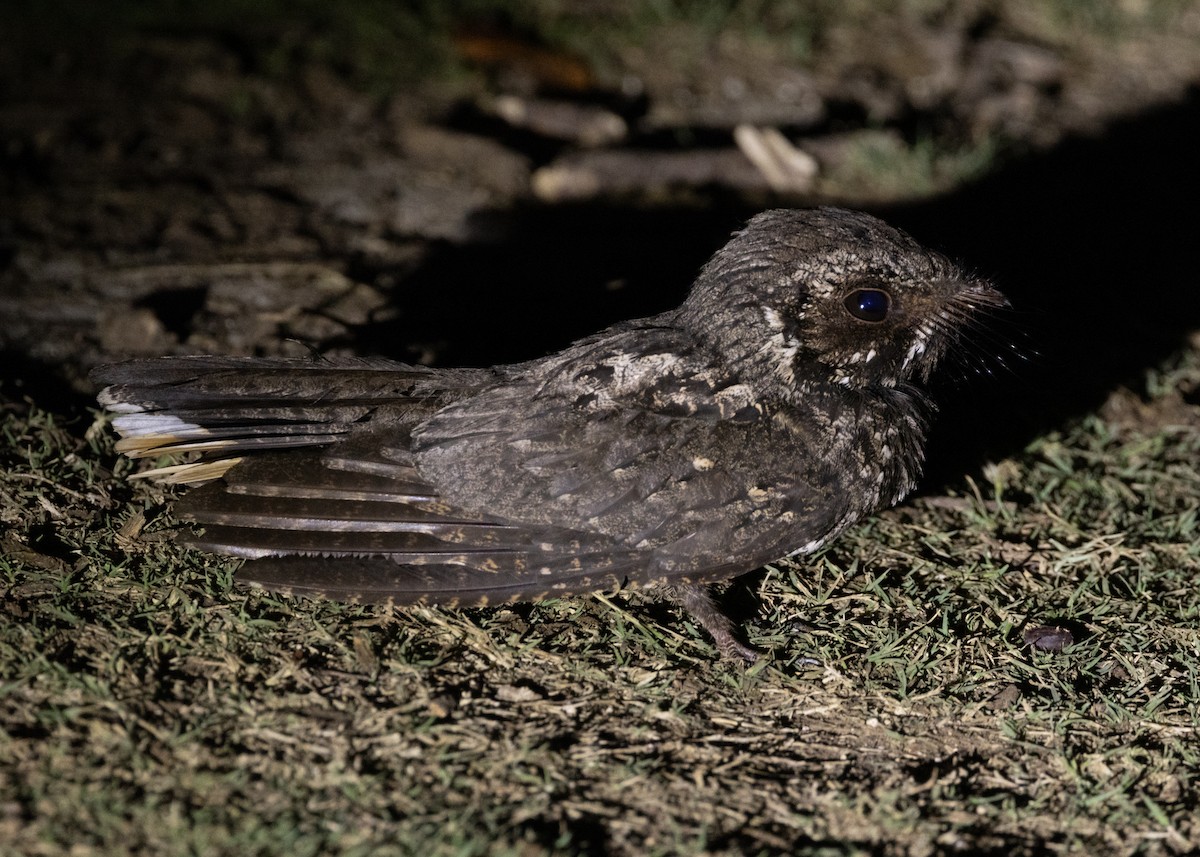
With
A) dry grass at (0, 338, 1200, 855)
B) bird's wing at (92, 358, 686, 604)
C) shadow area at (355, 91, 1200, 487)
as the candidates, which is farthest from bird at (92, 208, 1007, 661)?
shadow area at (355, 91, 1200, 487)

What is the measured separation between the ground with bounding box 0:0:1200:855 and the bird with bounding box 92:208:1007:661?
0.25 m

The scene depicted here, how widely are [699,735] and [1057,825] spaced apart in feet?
3.00

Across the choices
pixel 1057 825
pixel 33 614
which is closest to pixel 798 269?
pixel 1057 825

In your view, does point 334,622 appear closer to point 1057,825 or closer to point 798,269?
point 798,269

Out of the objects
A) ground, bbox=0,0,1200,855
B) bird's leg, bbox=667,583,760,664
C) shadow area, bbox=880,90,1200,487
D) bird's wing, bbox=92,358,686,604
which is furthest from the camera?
shadow area, bbox=880,90,1200,487

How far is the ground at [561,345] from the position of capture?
9.93 feet

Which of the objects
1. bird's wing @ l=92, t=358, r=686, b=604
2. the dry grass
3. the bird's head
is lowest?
the dry grass

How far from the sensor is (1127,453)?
4.58 meters

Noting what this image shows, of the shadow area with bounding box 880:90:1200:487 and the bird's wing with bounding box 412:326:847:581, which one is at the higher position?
the shadow area with bounding box 880:90:1200:487

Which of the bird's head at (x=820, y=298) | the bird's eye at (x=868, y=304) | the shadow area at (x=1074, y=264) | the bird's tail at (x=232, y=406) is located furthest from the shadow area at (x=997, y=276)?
the bird's tail at (x=232, y=406)

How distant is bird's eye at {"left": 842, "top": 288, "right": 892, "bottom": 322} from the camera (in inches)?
142

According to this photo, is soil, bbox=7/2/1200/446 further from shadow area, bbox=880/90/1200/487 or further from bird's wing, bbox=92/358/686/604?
bird's wing, bbox=92/358/686/604

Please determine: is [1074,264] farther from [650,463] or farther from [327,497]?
[327,497]

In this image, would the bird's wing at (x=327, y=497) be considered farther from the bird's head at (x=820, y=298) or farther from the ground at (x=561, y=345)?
the bird's head at (x=820, y=298)
